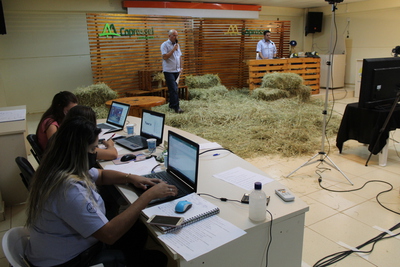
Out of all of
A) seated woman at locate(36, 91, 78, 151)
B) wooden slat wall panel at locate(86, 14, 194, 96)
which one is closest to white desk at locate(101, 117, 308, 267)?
seated woman at locate(36, 91, 78, 151)

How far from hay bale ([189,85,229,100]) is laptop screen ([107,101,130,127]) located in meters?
4.56

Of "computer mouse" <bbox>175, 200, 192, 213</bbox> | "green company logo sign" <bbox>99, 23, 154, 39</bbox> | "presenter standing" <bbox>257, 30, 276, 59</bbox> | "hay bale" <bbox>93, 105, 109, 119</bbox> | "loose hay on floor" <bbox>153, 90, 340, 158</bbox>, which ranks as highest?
"green company logo sign" <bbox>99, 23, 154, 39</bbox>

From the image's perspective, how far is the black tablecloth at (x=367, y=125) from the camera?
401 cm

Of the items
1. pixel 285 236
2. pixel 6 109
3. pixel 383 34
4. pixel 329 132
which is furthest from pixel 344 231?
pixel 383 34

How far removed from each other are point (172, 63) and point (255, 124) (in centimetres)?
236

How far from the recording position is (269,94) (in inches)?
311

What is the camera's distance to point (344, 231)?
8.89 feet

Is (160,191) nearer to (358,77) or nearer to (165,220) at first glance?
(165,220)

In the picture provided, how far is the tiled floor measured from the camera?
8.04 feet

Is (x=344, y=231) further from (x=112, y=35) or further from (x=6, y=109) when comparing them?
(x=112, y=35)

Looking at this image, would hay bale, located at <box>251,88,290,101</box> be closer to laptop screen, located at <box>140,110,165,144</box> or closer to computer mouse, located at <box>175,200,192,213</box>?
laptop screen, located at <box>140,110,165,144</box>

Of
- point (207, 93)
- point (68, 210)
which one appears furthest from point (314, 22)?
point (68, 210)

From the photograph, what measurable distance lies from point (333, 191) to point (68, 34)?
700cm

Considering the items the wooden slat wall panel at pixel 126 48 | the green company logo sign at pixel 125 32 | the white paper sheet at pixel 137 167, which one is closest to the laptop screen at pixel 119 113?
the white paper sheet at pixel 137 167
